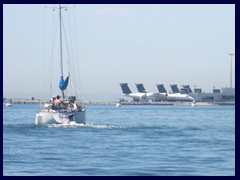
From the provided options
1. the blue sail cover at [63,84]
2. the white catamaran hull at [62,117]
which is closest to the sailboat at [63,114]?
the white catamaran hull at [62,117]

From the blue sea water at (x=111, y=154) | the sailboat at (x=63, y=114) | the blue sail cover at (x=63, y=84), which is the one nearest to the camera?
the blue sea water at (x=111, y=154)

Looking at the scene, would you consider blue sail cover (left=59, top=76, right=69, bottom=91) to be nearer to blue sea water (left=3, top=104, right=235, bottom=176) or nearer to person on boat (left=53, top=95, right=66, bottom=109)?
person on boat (left=53, top=95, right=66, bottom=109)

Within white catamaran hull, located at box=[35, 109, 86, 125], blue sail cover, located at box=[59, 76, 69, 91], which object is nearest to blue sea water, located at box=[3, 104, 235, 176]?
white catamaran hull, located at box=[35, 109, 86, 125]

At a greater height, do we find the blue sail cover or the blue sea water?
the blue sail cover

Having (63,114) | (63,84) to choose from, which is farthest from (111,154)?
(63,84)

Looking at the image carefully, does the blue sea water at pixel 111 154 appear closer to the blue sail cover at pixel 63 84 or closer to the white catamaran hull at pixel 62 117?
the white catamaran hull at pixel 62 117

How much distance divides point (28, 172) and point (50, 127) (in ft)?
62.0

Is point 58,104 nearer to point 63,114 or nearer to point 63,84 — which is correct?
point 63,114

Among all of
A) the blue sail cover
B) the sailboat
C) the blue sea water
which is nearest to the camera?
the blue sea water

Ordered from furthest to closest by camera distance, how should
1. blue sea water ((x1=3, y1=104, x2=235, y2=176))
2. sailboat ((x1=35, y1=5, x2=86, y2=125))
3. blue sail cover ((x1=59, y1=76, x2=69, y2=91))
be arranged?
blue sail cover ((x1=59, y1=76, x2=69, y2=91)) < sailboat ((x1=35, y1=5, x2=86, y2=125)) < blue sea water ((x1=3, y1=104, x2=235, y2=176))

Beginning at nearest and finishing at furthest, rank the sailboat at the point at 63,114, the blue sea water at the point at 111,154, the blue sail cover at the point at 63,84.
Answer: the blue sea water at the point at 111,154 → the sailboat at the point at 63,114 → the blue sail cover at the point at 63,84

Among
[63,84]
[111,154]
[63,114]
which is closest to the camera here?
[111,154]
